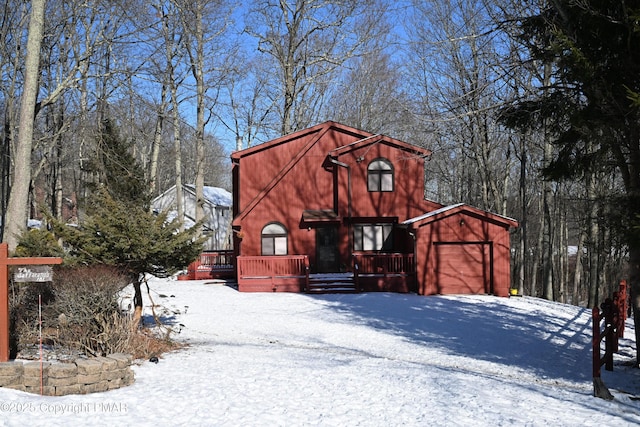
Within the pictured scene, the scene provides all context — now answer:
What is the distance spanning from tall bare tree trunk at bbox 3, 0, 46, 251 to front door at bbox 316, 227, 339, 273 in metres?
12.6

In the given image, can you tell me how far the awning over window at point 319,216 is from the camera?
22109mm

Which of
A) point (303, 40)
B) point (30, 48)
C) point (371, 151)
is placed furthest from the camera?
point (303, 40)

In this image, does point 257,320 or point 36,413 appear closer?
point 36,413

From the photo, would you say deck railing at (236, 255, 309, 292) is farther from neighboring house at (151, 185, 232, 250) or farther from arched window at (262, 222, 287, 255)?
neighboring house at (151, 185, 232, 250)

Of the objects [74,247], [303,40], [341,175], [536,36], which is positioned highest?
[303,40]

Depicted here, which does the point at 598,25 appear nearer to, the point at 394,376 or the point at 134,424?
the point at 394,376

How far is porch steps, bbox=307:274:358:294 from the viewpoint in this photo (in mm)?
20031

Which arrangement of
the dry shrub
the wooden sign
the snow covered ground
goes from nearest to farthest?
the snow covered ground, the wooden sign, the dry shrub

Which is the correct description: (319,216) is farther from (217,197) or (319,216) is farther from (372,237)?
(217,197)

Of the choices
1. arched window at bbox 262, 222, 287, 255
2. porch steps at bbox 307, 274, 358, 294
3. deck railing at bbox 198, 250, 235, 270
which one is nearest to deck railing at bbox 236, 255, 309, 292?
porch steps at bbox 307, 274, 358, 294

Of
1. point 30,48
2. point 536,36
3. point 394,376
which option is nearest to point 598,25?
point 536,36

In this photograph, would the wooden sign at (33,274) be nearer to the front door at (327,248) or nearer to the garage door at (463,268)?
the garage door at (463,268)

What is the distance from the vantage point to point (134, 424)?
19.6 ft

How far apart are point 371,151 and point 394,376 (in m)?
15.1
